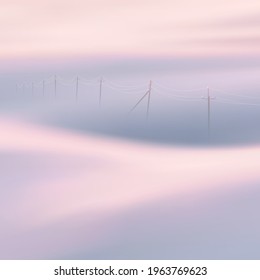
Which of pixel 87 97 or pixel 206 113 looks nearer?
pixel 206 113

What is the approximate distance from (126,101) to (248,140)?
9.34ft

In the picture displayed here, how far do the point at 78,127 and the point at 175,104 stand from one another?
1.78 metres

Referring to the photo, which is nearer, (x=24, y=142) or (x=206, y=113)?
(x=24, y=142)

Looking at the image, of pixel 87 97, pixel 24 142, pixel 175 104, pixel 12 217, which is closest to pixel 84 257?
pixel 12 217

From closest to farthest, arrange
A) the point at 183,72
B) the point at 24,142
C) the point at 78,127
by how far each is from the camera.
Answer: the point at 24,142 < the point at 78,127 < the point at 183,72

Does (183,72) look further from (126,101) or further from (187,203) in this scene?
(187,203)

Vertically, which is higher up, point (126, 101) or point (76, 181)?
point (126, 101)

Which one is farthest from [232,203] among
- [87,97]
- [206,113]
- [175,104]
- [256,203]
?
[87,97]

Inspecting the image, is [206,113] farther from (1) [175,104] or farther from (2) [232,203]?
(2) [232,203]

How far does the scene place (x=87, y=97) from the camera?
41.5 ft

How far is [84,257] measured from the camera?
217 inches

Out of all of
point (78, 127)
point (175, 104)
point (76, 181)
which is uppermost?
point (175, 104)

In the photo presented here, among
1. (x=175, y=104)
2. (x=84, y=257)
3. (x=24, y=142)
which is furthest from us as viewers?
(x=175, y=104)

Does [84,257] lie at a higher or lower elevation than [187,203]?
lower
